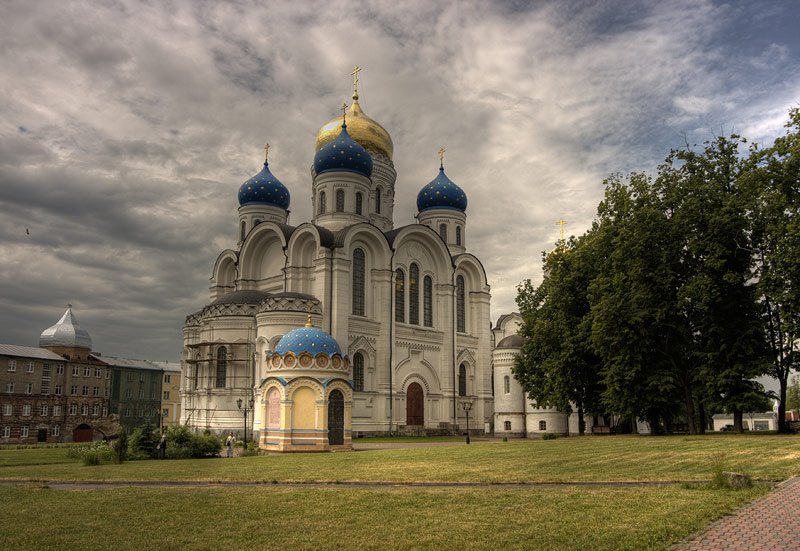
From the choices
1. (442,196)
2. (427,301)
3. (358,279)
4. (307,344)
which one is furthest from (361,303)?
(442,196)

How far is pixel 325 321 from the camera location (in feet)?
133

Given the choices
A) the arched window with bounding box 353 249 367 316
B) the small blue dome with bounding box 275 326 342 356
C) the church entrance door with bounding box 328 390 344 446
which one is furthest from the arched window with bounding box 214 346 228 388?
the church entrance door with bounding box 328 390 344 446

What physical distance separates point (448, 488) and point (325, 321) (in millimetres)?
27583

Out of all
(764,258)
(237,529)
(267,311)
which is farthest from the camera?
(267,311)

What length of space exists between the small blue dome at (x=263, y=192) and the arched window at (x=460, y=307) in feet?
47.9

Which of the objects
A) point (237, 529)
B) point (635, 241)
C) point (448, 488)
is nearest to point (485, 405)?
point (635, 241)

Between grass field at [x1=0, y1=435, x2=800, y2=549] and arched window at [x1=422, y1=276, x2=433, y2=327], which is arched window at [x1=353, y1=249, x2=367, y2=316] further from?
grass field at [x1=0, y1=435, x2=800, y2=549]

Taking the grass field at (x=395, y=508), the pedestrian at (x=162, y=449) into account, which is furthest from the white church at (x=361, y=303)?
the grass field at (x=395, y=508)

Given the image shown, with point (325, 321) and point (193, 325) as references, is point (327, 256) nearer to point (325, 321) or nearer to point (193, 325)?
point (325, 321)

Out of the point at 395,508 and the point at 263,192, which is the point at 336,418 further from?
the point at 263,192

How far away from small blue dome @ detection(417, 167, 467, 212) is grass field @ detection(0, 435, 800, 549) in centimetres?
3818

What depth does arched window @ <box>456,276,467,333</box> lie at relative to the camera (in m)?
50.1

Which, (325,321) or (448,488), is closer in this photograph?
(448,488)

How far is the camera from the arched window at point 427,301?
47344 mm
